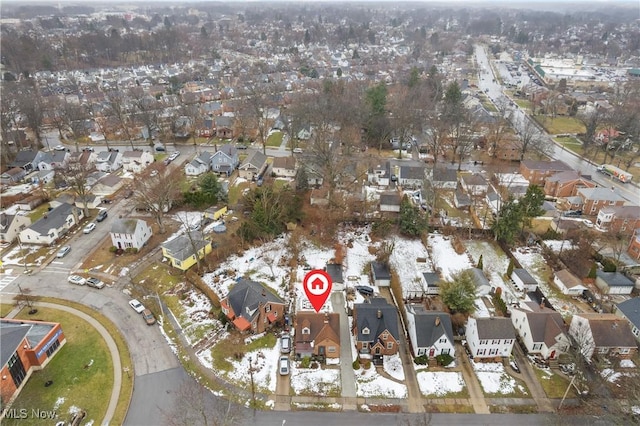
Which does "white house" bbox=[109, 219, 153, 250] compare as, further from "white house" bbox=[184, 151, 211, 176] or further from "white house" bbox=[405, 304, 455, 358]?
"white house" bbox=[405, 304, 455, 358]

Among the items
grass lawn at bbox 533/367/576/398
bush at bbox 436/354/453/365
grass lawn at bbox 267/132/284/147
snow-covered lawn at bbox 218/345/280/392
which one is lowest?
snow-covered lawn at bbox 218/345/280/392

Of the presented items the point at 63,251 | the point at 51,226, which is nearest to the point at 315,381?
the point at 63,251

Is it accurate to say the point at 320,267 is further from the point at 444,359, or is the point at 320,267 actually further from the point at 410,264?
the point at 444,359

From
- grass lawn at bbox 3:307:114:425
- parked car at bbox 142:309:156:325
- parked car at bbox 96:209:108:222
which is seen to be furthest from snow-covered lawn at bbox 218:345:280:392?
parked car at bbox 96:209:108:222

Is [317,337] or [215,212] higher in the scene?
[317,337]

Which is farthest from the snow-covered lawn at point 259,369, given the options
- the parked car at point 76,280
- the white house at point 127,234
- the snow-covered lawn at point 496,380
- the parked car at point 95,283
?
the white house at point 127,234

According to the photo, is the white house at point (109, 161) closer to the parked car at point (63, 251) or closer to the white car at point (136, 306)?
the parked car at point (63, 251)
